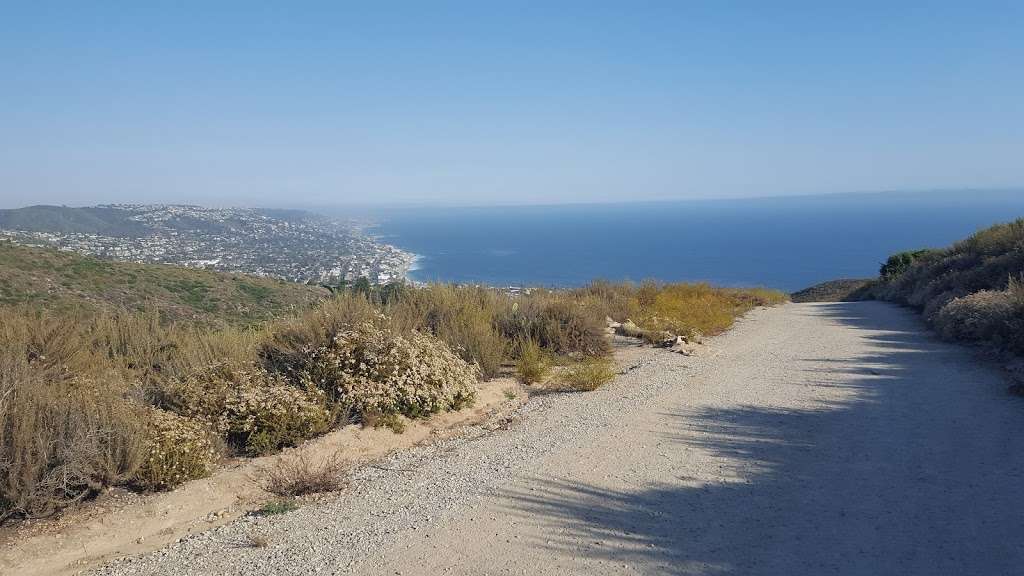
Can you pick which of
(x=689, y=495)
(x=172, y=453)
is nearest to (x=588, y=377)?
(x=689, y=495)

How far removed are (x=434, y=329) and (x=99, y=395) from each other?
19.4ft

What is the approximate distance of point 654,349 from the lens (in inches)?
538

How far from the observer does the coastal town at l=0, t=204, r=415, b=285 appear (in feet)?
101

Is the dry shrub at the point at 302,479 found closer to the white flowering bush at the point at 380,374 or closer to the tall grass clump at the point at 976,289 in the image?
the white flowering bush at the point at 380,374

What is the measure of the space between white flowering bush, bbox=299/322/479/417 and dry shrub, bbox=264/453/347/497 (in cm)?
156

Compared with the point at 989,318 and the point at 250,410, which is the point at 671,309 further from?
the point at 250,410

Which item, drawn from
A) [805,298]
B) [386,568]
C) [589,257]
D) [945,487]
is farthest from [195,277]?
[589,257]

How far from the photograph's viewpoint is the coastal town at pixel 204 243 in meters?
30.9

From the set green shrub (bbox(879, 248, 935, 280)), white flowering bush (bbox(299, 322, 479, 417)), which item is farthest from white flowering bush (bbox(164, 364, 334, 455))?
green shrub (bbox(879, 248, 935, 280))

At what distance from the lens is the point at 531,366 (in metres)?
10.8

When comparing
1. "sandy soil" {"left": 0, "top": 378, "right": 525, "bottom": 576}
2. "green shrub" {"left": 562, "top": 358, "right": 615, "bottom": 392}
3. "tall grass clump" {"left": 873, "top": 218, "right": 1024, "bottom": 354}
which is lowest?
"sandy soil" {"left": 0, "top": 378, "right": 525, "bottom": 576}

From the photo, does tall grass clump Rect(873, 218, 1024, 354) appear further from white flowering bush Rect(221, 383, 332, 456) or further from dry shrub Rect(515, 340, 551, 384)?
white flowering bush Rect(221, 383, 332, 456)

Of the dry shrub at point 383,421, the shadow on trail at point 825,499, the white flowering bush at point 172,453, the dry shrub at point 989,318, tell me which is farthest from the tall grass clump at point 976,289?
the white flowering bush at point 172,453

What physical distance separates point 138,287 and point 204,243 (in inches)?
813
